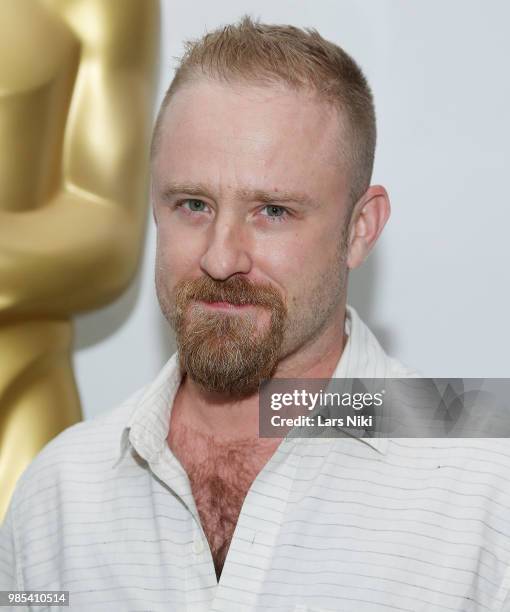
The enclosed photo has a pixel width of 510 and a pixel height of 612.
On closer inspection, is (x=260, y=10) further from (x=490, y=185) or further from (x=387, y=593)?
(x=387, y=593)

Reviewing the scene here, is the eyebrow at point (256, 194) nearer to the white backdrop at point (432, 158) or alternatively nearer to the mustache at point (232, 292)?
the mustache at point (232, 292)

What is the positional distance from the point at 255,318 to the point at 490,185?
63cm

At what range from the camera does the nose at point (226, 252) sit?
107 centimetres

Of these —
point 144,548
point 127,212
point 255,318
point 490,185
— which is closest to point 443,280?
point 490,185

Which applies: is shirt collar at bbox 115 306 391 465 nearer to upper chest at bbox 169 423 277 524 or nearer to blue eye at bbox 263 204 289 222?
upper chest at bbox 169 423 277 524

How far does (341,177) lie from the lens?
1137mm

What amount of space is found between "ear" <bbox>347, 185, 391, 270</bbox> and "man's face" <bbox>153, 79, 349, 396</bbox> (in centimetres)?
6

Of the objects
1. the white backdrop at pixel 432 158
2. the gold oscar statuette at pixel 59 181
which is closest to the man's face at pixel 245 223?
the gold oscar statuette at pixel 59 181

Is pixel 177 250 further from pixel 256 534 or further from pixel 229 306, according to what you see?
pixel 256 534

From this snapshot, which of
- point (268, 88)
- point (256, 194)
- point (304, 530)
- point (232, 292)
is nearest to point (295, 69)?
point (268, 88)

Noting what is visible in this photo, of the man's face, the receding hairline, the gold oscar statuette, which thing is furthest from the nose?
the gold oscar statuette

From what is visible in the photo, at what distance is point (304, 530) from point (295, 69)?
0.46 metres

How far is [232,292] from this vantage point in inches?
42.6

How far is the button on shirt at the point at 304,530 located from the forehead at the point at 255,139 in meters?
0.20
